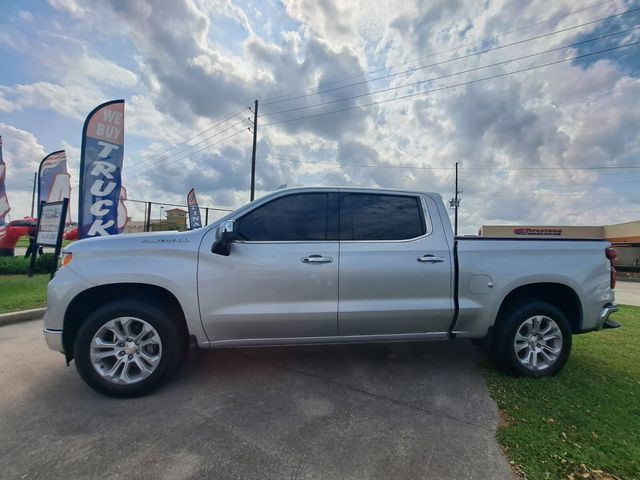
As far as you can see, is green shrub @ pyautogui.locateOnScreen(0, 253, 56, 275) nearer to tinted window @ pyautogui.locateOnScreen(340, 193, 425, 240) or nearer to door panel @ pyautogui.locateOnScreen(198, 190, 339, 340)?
door panel @ pyautogui.locateOnScreen(198, 190, 339, 340)

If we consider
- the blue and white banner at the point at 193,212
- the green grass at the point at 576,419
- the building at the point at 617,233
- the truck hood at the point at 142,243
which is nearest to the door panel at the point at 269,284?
the truck hood at the point at 142,243

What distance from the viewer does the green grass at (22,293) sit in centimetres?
582

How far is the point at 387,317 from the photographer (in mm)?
3186

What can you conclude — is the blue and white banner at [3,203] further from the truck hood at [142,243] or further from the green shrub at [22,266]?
the truck hood at [142,243]

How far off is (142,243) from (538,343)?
13.4ft

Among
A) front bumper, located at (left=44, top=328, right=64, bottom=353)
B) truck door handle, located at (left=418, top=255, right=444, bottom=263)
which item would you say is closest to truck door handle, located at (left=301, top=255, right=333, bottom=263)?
truck door handle, located at (left=418, top=255, right=444, bottom=263)

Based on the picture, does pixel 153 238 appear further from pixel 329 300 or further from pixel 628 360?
pixel 628 360

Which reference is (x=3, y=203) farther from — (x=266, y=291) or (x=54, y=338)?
(x=266, y=291)

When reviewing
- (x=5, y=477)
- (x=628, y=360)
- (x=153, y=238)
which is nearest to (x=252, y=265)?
(x=153, y=238)

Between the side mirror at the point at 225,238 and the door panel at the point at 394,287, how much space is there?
3.40 ft

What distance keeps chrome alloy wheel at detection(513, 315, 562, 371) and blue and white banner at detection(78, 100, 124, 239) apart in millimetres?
9196

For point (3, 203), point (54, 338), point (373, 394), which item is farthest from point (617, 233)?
point (3, 203)

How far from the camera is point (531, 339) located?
3.38 m

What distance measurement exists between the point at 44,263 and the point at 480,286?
11.8m
